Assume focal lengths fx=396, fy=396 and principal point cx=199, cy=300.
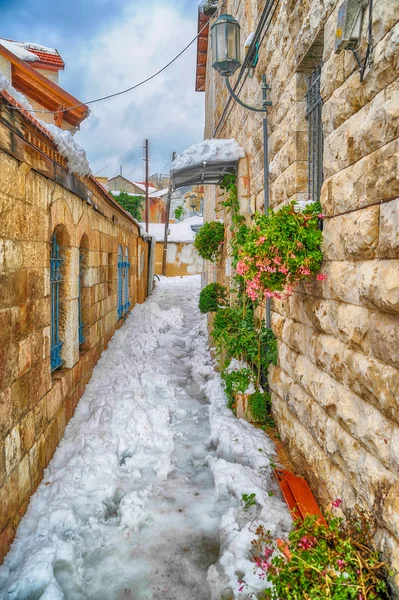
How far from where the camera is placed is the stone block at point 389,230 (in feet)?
6.11

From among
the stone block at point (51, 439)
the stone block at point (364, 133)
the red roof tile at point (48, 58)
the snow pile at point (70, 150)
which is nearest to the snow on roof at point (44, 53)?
the red roof tile at point (48, 58)

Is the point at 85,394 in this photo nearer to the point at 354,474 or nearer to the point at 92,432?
the point at 92,432

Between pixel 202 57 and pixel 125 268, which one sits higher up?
pixel 202 57

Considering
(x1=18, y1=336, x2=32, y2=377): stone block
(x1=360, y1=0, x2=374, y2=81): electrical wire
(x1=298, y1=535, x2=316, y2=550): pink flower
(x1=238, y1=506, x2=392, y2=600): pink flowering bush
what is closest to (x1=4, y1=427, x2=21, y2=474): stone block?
(x1=18, y1=336, x2=32, y2=377): stone block

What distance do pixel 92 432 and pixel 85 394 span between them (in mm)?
1076

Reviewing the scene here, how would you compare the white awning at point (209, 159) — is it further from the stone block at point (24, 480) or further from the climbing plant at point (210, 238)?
the stone block at point (24, 480)

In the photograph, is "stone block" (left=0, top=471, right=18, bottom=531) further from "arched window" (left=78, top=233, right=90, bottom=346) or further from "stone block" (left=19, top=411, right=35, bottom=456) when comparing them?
"arched window" (left=78, top=233, right=90, bottom=346)

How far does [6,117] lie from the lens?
2686 millimetres

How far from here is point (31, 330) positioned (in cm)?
322

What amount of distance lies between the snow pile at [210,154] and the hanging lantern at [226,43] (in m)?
1.35

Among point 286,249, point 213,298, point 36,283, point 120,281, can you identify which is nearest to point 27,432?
point 36,283

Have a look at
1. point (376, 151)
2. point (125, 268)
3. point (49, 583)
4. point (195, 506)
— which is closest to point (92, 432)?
point (195, 506)

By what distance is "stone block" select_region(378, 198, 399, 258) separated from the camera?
186 centimetres

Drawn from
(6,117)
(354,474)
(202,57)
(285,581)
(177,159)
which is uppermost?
(202,57)
